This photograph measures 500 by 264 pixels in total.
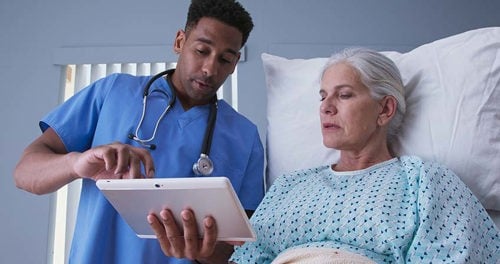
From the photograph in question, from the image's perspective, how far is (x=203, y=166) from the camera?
114cm

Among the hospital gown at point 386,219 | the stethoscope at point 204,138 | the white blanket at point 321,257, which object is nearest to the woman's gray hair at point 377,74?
the hospital gown at point 386,219

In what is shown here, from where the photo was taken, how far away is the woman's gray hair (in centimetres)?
119

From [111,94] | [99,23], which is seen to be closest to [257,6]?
[99,23]

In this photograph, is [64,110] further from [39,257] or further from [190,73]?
[39,257]

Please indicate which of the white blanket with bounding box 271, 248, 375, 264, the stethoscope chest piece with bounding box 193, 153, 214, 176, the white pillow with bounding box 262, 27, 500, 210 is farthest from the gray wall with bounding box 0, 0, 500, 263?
the white blanket with bounding box 271, 248, 375, 264

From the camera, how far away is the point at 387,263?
0.94 meters

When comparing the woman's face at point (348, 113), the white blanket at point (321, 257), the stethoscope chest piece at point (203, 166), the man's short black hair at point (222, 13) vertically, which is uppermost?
the man's short black hair at point (222, 13)

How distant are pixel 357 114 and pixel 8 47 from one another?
1.67m

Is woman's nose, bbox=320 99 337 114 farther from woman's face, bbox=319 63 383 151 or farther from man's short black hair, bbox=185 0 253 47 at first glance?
man's short black hair, bbox=185 0 253 47

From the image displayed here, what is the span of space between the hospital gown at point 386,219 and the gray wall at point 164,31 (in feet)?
2.93

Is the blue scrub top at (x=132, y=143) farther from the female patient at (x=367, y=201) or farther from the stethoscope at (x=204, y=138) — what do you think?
the female patient at (x=367, y=201)

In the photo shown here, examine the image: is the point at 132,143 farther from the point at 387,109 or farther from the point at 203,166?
the point at 387,109

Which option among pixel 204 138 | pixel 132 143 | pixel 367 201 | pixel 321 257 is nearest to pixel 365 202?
pixel 367 201

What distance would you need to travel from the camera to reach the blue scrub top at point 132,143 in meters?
1.11
